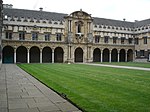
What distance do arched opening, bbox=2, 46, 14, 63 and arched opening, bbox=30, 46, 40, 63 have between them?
3.75 metres

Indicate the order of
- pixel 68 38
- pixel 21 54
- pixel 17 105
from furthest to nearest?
pixel 68 38, pixel 21 54, pixel 17 105

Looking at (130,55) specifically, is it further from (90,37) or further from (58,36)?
(58,36)

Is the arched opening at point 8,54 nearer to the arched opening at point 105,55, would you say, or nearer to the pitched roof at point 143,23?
the arched opening at point 105,55

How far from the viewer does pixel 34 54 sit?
4453 centimetres

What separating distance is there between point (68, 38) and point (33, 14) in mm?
8422

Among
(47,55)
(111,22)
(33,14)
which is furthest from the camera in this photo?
(111,22)

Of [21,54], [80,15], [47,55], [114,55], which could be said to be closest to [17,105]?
[21,54]

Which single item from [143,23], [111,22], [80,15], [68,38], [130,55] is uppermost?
[80,15]

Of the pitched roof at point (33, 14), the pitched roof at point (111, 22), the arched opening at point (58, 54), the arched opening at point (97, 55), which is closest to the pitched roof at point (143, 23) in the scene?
the pitched roof at point (111, 22)

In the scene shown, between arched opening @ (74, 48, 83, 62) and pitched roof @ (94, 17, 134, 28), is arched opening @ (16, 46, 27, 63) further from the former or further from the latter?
pitched roof @ (94, 17, 134, 28)

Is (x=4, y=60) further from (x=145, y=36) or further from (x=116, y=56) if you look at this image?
(x=145, y=36)

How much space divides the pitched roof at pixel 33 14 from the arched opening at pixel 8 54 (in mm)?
6317

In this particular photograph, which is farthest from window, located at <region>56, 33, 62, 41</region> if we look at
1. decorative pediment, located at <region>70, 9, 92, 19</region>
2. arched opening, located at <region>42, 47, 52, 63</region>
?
decorative pediment, located at <region>70, 9, 92, 19</region>

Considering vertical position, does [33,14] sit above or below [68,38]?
above
